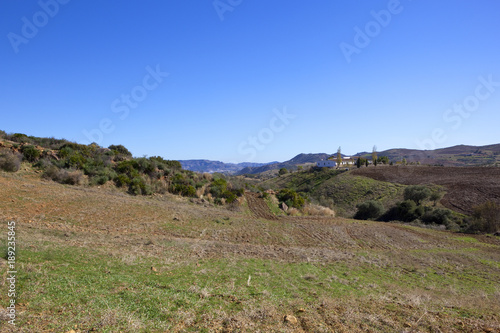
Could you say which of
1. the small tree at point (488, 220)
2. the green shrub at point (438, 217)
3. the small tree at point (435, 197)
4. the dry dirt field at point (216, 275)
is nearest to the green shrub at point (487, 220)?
the small tree at point (488, 220)

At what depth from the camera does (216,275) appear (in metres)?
9.18

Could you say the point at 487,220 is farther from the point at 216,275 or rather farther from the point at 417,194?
the point at 216,275

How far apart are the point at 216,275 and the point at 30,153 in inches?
937

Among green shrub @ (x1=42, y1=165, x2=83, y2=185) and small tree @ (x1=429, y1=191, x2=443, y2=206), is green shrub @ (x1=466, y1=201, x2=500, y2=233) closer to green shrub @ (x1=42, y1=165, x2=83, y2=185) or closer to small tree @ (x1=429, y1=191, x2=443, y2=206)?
small tree @ (x1=429, y1=191, x2=443, y2=206)

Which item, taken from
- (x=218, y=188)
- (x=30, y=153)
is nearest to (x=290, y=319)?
(x=218, y=188)

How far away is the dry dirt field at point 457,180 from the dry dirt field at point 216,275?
23309 mm

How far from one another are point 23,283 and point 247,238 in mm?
11877

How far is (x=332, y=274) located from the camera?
1093cm

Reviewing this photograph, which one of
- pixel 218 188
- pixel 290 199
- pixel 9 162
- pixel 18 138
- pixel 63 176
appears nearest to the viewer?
pixel 9 162

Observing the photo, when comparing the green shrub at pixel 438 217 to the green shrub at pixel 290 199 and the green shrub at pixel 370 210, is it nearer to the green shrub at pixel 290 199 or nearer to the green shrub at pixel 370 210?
the green shrub at pixel 370 210

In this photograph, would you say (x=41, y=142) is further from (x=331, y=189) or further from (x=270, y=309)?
(x=331, y=189)

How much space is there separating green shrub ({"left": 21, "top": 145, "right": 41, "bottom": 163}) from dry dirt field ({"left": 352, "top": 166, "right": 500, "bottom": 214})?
4862cm

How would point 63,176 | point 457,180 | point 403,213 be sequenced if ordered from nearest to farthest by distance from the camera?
point 63,176
point 403,213
point 457,180

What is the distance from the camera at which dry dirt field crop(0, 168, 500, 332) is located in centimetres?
567
